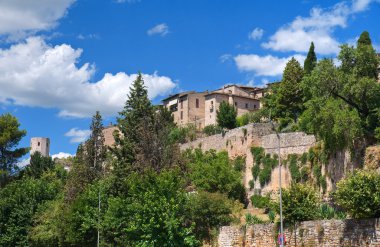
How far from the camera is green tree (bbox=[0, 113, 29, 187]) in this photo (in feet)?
247

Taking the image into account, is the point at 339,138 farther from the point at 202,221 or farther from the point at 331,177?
the point at 202,221

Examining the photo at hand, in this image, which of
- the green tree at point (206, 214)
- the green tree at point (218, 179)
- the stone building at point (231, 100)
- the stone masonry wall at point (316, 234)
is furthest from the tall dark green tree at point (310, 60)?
the stone masonry wall at point (316, 234)

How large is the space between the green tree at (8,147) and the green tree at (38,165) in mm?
17238

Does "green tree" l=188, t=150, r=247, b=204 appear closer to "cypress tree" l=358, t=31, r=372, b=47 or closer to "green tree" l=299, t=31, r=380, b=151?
"green tree" l=299, t=31, r=380, b=151

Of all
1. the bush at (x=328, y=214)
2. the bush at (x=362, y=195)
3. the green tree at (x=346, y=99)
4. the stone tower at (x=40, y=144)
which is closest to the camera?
the bush at (x=362, y=195)

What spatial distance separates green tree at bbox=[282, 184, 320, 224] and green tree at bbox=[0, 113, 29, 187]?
162 feet

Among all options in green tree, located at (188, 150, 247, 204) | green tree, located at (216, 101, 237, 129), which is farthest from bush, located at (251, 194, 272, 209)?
green tree, located at (216, 101, 237, 129)

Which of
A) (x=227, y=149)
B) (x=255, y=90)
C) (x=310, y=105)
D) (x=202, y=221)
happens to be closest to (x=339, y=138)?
(x=310, y=105)

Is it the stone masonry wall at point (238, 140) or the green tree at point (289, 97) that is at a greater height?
the green tree at point (289, 97)

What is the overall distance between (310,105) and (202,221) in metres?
13.1

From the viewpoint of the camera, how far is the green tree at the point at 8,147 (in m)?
75.3

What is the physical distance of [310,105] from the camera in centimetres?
4650

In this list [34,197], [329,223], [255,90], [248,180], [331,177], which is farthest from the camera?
[255,90]

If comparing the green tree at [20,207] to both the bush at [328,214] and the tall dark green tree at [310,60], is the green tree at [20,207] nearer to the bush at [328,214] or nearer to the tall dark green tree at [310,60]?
the tall dark green tree at [310,60]
